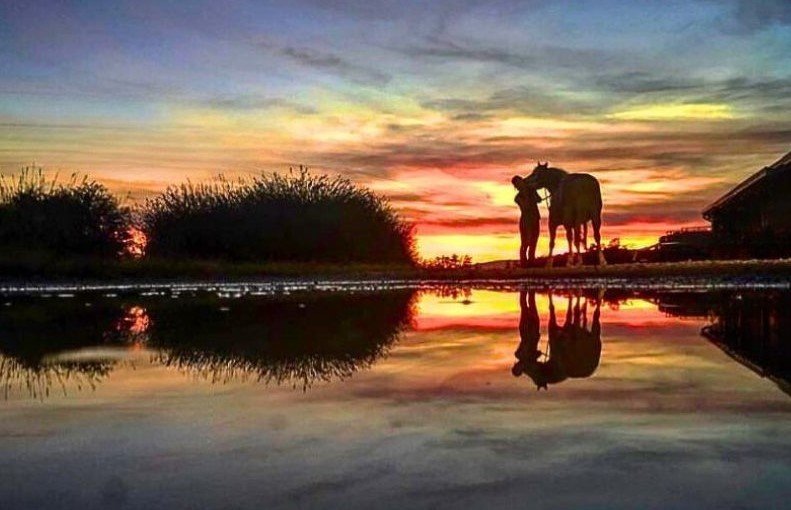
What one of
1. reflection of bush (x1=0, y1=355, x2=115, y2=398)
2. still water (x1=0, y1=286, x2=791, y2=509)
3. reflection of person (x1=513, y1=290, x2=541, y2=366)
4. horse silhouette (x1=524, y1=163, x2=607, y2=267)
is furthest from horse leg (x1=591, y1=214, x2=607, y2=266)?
reflection of bush (x1=0, y1=355, x2=115, y2=398)

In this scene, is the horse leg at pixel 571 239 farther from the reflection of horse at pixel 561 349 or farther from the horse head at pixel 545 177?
the reflection of horse at pixel 561 349

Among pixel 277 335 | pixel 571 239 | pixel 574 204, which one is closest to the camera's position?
pixel 277 335

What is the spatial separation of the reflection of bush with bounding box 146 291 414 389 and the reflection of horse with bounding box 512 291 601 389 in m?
1.16

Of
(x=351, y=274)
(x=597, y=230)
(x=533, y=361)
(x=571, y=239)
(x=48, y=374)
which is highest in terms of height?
(x=597, y=230)

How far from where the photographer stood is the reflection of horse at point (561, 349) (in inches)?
265

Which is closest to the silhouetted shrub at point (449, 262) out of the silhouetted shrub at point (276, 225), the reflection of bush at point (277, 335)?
the silhouetted shrub at point (276, 225)

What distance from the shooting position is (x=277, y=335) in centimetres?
944

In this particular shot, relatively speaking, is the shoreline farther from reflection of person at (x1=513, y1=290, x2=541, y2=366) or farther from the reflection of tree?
the reflection of tree

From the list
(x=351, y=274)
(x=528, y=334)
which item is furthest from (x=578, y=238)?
(x=528, y=334)

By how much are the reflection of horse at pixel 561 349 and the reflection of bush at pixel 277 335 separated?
3.80ft

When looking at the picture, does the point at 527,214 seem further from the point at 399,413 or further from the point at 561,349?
the point at 399,413

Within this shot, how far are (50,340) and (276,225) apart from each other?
20.7 m

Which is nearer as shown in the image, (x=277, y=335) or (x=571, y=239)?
(x=277, y=335)

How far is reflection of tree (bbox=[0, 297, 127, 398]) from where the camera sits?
6.80m
